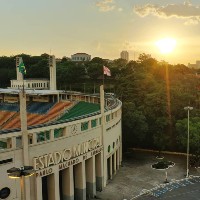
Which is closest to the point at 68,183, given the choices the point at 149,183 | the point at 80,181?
the point at 80,181

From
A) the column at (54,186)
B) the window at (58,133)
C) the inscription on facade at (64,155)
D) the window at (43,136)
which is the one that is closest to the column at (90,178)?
the inscription on facade at (64,155)

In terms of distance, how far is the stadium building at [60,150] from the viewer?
37.2 m

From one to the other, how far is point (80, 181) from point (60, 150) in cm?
713

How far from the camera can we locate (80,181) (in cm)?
4722

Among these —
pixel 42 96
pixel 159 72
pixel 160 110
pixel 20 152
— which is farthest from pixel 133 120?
pixel 159 72

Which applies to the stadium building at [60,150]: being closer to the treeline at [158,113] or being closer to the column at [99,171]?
the column at [99,171]

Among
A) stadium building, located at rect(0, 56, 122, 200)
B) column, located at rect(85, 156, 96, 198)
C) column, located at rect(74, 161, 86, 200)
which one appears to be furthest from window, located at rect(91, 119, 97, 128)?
column, located at rect(74, 161, 86, 200)

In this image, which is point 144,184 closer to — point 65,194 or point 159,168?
point 159,168

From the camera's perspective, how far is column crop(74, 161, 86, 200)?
46.9m

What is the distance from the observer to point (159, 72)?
12362 centimetres

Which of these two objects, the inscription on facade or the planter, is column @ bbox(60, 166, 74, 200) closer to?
the inscription on facade

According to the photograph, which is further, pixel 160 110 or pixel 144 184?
pixel 160 110

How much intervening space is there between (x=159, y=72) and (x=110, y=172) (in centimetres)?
7244

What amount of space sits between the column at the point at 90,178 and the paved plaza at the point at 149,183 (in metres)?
1.23
